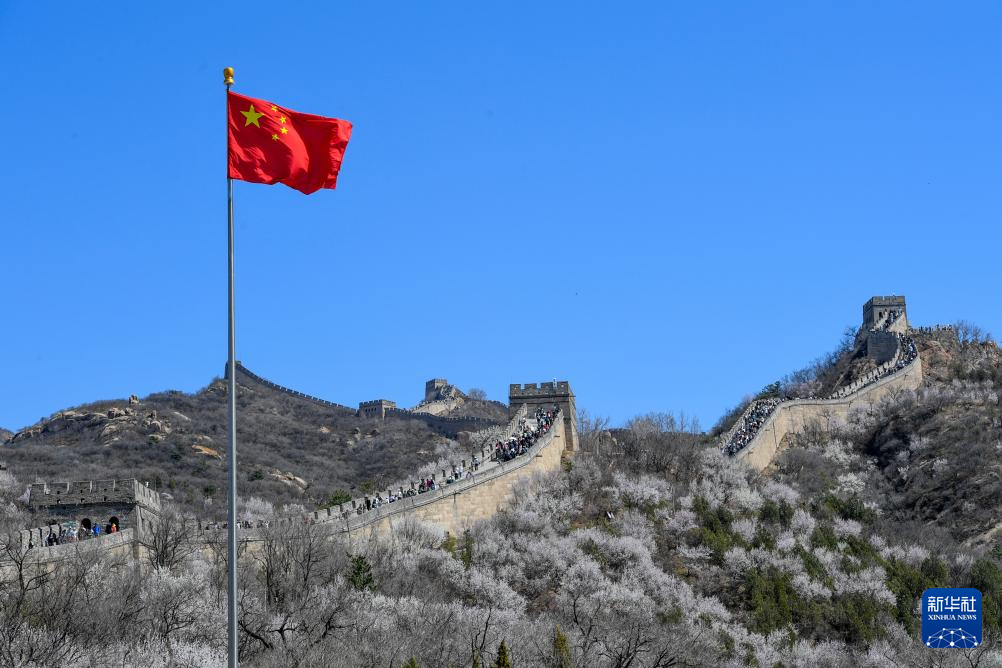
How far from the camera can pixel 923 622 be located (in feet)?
174

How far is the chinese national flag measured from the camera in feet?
88.6

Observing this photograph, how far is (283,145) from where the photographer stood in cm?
2723

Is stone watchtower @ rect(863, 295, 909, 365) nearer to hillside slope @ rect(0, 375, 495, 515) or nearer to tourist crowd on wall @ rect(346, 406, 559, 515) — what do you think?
hillside slope @ rect(0, 375, 495, 515)

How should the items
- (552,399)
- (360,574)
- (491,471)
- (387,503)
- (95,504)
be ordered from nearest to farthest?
1. (95,504)
2. (360,574)
3. (387,503)
4. (491,471)
5. (552,399)

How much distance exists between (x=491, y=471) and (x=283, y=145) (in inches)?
1346

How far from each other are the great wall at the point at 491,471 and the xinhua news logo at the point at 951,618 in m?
16.2

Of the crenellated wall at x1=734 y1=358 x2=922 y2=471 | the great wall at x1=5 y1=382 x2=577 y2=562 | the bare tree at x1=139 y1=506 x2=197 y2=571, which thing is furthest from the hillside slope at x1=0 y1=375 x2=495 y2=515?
the bare tree at x1=139 y1=506 x2=197 y2=571

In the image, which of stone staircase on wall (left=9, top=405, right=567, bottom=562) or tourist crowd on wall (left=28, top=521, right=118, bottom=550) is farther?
stone staircase on wall (left=9, top=405, right=567, bottom=562)

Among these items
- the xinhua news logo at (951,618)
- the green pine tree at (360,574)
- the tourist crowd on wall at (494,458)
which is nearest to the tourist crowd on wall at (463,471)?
the tourist crowd on wall at (494,458)

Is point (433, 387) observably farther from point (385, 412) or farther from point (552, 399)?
point (552, 399)

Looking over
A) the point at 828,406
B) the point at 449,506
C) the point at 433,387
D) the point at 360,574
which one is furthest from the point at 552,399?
the point at 433,387

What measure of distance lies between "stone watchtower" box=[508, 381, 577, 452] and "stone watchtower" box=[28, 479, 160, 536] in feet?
96.2

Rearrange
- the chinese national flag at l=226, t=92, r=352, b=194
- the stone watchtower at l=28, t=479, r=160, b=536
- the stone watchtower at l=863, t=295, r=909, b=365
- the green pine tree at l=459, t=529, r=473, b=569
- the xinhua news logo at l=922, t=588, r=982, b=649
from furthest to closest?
the stone watchtower at l=863, t=295, r=909, b=365, the green pine tree at l=459, t=529, r=473, b=569, the xinhua news logo at l=922, t=588, r=982, b=649, the stone watchtower at l=28, t=479, r=160, b=536, the chinese national flag at l=226, t=92, r=352, b=194

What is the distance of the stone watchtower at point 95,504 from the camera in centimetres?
4244
